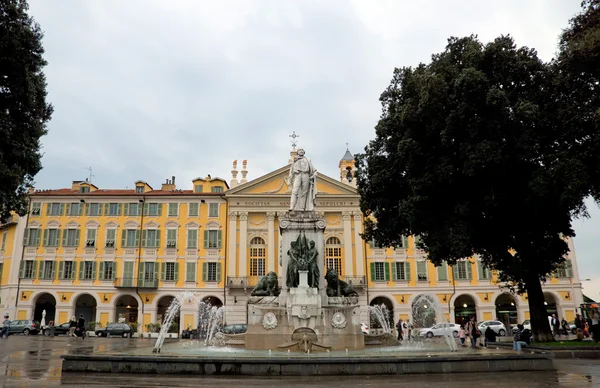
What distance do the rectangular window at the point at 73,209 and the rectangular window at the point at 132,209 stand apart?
4650 mm

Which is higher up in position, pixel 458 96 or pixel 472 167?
pixel 458 96

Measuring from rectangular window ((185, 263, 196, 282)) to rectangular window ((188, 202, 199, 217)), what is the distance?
499cm

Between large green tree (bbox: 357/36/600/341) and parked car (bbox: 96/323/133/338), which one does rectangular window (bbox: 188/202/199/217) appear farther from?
large green tree (bbox: 357/36/600/341)

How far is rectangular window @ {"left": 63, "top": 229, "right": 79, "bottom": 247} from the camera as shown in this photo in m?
47.9

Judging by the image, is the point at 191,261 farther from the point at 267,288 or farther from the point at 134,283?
the point at 267,288

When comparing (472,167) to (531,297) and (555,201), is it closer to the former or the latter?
(555,201)

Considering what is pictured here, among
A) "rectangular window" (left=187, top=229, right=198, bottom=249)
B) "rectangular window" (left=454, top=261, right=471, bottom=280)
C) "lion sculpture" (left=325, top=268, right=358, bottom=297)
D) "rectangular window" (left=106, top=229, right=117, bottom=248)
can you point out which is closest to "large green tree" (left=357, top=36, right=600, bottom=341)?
"lion sculpture" (left=325, top=268, right=358, bottom=297)

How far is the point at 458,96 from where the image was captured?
19.9m

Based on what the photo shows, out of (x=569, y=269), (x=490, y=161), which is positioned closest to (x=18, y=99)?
(x=490, y=161)

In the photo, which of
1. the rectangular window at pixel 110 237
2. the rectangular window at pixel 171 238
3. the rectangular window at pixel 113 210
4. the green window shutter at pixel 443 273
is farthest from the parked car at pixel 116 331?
the green window shutter at pixel 443 273

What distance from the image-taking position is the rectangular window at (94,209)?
48.9 m

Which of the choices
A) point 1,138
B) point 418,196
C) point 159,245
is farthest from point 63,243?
point 418,196

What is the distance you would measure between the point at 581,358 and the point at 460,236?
579cm

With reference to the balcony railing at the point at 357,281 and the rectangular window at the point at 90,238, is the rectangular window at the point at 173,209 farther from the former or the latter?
the balcony railing at the point at 357,281
